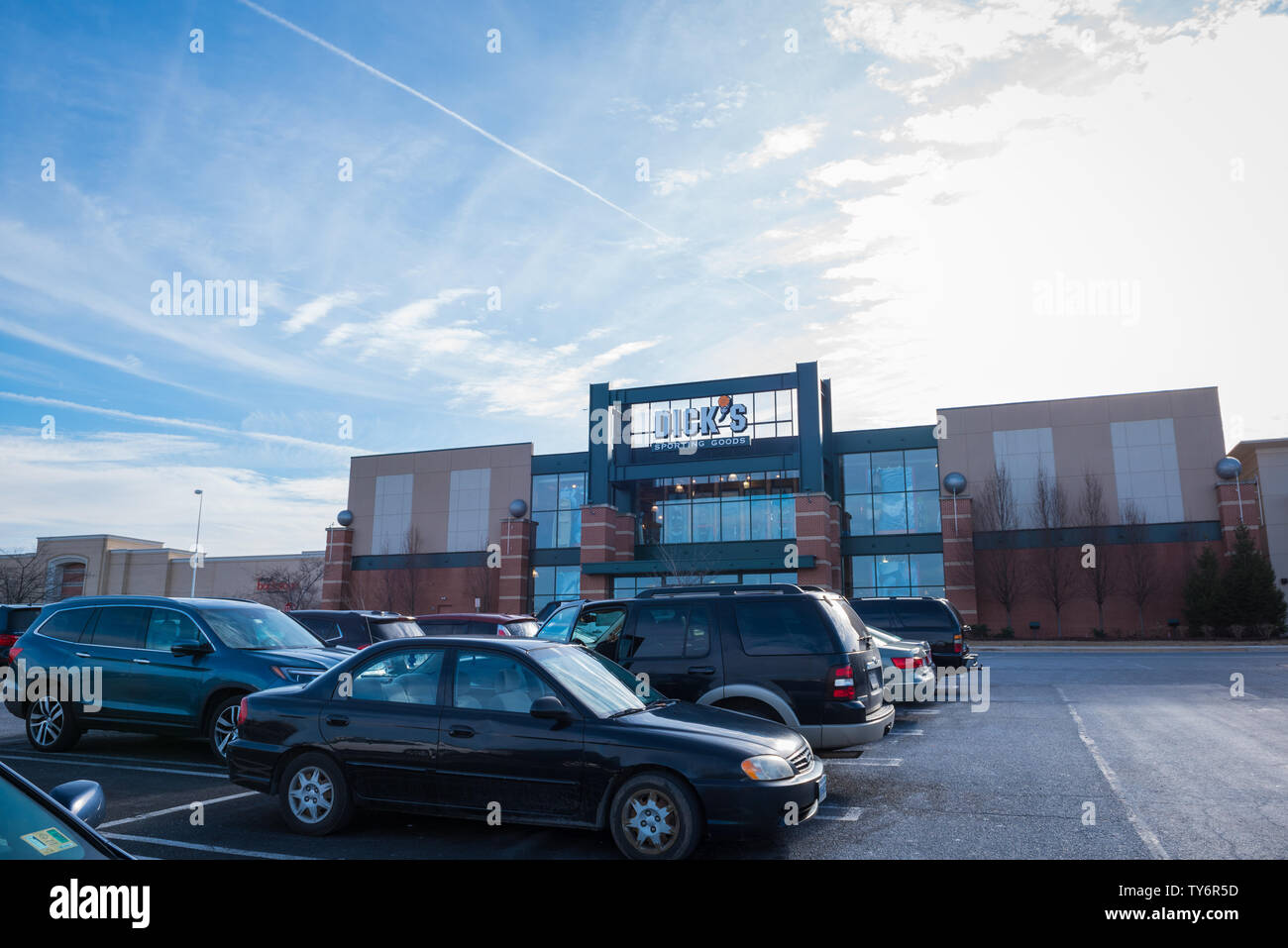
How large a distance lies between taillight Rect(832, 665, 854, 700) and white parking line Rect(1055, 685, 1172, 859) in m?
2.45

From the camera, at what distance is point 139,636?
9508mm

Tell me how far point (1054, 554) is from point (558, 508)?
28880 mm

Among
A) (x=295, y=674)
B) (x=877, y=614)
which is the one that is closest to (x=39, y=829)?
(x=295, y=674)

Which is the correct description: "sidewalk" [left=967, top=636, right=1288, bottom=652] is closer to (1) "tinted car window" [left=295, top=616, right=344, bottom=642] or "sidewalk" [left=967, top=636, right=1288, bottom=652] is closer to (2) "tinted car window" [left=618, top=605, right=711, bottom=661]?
(1) "tinted car window" [left=295, top=616, right=344, bottom=642]

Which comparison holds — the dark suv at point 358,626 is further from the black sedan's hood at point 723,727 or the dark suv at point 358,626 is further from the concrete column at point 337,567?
the concrete column at point 337,567

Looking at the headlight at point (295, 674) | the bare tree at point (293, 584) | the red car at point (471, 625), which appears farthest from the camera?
the bare tree at point (293, 584)

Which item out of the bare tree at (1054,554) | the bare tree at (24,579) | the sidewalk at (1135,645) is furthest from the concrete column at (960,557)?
the bare tree at (24,579)

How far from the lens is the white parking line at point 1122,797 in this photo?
584 centimetres

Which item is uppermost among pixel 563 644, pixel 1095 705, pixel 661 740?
pixel 563 644

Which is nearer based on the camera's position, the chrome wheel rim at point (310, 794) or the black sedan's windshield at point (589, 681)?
the black sedan's windshield at point (589, 681)

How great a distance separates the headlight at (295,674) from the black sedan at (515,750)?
1932 millimetres
